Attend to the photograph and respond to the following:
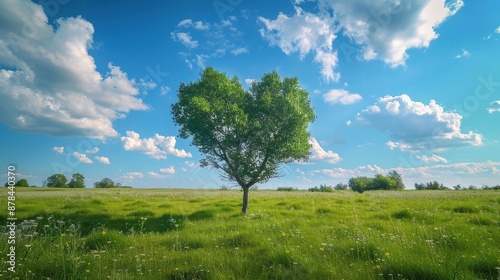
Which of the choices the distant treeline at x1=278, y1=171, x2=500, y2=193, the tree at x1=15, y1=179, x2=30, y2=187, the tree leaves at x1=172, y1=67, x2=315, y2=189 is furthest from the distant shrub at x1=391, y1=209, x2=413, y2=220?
the tree at x1=15, y1=179, x2=30, y2=187

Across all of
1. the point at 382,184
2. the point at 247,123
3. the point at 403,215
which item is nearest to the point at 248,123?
the point at 247,123

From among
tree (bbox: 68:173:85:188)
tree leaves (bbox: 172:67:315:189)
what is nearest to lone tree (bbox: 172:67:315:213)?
tree leaves (bbox: 172:67:315:189)

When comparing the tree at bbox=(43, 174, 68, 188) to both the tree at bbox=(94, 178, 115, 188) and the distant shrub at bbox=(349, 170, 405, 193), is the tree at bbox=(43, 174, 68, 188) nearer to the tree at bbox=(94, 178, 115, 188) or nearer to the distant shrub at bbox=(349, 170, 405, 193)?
the tree at bbox=(94, 178, 115, 188)

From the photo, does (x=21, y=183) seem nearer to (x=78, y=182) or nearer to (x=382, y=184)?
(x=78, y=182)

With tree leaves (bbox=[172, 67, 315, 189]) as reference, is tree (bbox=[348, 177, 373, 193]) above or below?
below

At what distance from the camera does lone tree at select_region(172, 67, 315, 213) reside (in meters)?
21.0

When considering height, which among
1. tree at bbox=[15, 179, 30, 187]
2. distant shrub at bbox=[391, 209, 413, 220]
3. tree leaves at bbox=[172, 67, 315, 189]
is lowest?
tree at bbox=[15, 179, 30, 187]

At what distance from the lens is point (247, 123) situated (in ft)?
71.6

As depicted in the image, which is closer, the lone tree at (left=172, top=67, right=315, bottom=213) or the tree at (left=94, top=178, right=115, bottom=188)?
the lone tree at (left=172, top=67, right=315, bottom=213)

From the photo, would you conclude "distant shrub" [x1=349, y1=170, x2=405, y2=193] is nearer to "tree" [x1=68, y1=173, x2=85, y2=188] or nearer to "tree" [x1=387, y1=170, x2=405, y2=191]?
"tree" [x1=387, y1=170, x2=405, y2=191]

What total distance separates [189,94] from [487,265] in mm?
20721

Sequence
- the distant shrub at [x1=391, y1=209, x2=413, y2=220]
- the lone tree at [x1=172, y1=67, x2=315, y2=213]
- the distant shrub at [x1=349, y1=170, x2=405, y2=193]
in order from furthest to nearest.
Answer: the distant shrub at [x1=349, y1=170, x2=405, y2=193], the lone tree at [x1=172, y1=67, x2=315, y2=213], the distant shrub at [x1=391, y1=209, x2=413, y2=220]

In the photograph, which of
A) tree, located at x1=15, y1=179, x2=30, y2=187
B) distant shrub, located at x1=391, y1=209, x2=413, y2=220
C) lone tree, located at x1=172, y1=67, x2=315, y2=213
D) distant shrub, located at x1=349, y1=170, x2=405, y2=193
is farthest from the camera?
distant shrub, located at x1=349, y1=170, x2=405, y2=193

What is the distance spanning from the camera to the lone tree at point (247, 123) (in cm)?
2100
